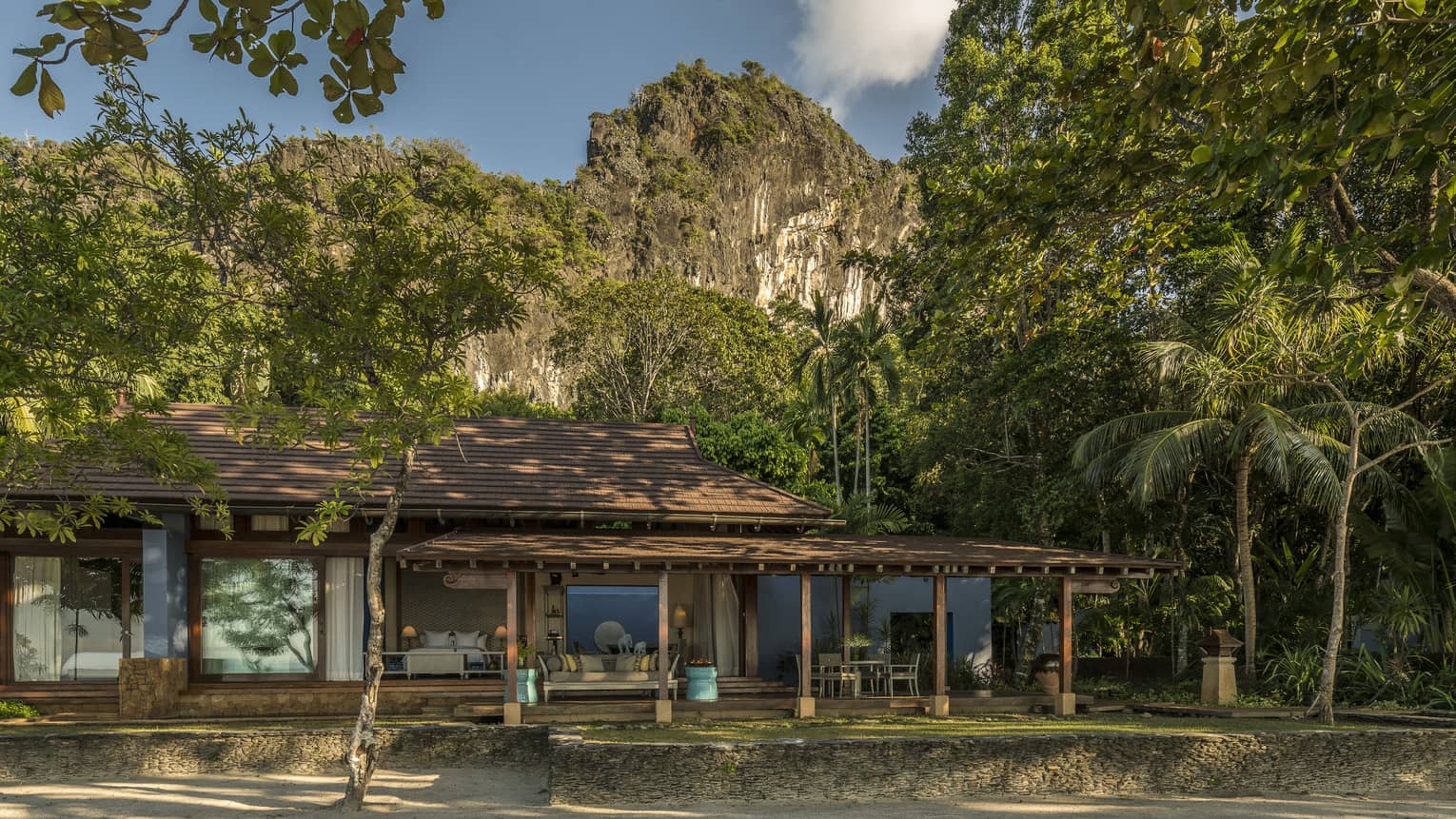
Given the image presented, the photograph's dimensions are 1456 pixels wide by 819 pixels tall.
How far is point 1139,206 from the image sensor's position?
9539 millimetres

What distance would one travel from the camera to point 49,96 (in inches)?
135

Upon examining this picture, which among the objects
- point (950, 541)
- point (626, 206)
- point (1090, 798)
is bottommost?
point (1090, 798)

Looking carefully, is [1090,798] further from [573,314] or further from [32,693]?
[573,314]

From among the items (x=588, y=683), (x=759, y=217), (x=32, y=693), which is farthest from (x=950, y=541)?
(x=759, y=217)

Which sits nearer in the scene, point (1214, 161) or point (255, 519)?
point (1214, 161)

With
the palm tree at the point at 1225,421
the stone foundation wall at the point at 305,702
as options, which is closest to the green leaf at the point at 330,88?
the stone foundation wall at the point at 305,702

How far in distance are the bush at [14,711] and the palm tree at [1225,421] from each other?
1601cm

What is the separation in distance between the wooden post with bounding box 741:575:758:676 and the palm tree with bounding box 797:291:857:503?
52.9 feet

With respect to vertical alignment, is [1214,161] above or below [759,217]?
below

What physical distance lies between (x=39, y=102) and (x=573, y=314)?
39245 millimetres

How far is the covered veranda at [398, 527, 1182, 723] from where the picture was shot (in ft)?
45.1

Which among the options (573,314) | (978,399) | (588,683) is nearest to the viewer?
(588,683)

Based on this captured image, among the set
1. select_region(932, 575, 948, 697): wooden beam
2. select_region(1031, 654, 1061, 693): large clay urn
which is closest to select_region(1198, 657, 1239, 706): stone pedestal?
select_region(1031, 654, 1061, 693): large clay urn

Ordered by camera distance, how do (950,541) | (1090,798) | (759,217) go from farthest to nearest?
(759,217)
(950,541)
(1090,798)
